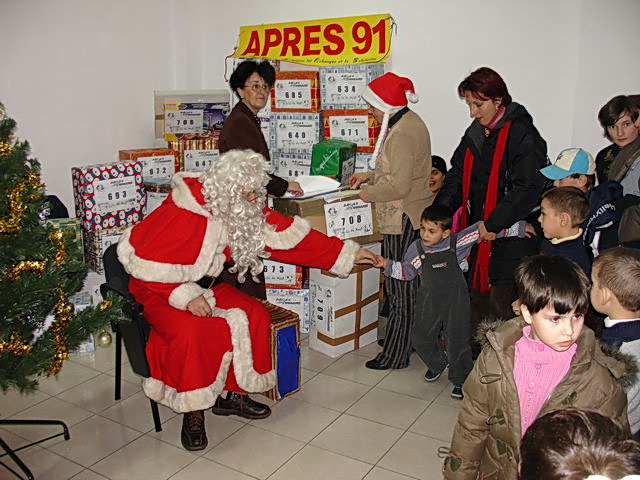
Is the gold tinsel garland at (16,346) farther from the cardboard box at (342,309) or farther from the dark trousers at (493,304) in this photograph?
the dark trousers at (493,304)

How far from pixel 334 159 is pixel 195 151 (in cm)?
135

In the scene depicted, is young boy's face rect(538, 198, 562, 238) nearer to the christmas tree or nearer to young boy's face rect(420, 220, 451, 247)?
young boy's face rect(420, 220, 451, 247)

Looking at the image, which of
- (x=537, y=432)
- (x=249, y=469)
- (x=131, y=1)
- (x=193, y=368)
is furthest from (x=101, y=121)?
(x=537, y=432)

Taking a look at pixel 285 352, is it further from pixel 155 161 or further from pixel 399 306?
pixel 155 161

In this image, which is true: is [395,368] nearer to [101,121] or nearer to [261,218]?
[261,218]

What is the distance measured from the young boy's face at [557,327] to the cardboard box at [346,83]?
295 centimetres

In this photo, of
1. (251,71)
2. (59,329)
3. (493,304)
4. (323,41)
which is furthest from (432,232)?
(323,41)

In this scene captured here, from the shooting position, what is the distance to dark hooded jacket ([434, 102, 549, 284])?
317cm

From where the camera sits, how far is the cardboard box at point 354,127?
4.43 meters

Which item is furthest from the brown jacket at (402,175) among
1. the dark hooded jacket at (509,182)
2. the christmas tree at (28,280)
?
the christmas tree at (28,280)

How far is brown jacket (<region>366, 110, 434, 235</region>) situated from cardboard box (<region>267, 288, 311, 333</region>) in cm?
94

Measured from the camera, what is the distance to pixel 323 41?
4676mm

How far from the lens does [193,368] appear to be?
2.79m

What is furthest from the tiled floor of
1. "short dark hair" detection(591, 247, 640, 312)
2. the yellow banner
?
the yellow banner
